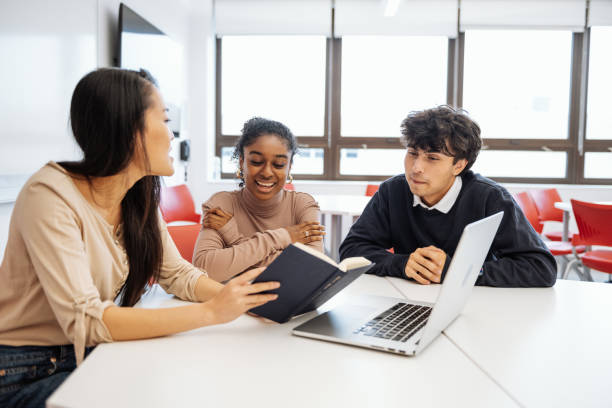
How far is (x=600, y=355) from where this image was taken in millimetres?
918

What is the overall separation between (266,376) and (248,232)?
109cm

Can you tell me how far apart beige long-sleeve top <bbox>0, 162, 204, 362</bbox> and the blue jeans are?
0.07 ft

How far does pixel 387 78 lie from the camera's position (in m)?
5.51

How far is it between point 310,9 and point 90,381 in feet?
17.2

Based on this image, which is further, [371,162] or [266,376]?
[371,162]

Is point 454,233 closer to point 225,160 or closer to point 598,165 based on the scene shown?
point 225,160

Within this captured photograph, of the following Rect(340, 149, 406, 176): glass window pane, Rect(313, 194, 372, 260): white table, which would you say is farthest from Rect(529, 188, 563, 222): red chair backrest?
Rect(313, 194, 372, 260): white table

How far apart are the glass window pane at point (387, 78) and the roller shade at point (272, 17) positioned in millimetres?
425

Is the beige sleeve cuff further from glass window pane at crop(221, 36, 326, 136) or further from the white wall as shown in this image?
glass window pane at crop(221, 36, 326, 136)

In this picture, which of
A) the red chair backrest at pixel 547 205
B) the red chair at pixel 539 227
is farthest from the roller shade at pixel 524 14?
the red chair at pixel 539 227

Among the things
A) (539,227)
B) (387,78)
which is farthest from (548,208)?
(387,78)

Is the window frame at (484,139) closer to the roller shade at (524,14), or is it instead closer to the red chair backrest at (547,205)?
the roller shade at (524,14)

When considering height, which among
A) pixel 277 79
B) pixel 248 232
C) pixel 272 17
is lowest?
pixel 248 232

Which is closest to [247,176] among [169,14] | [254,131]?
[254,131]
